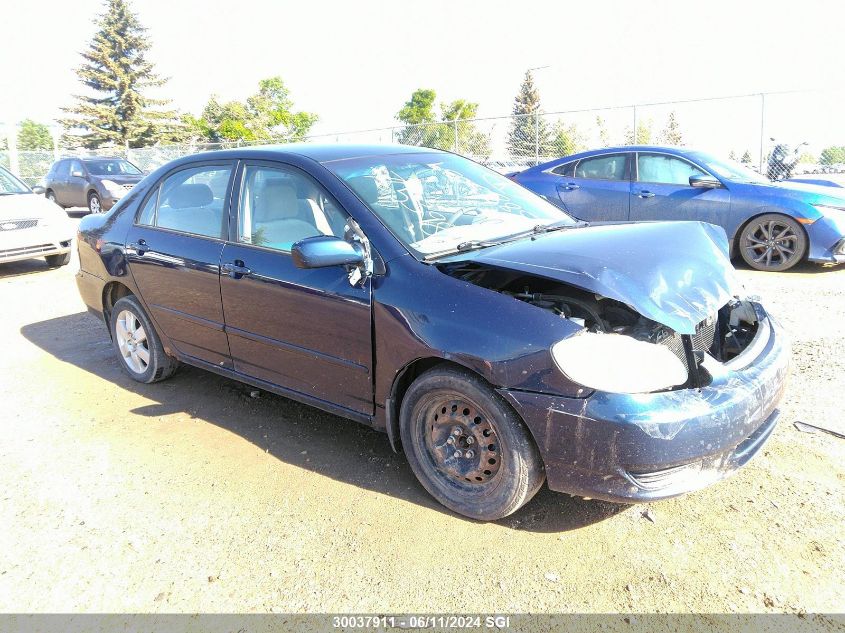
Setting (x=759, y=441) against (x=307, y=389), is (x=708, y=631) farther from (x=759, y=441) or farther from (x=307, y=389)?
(x=307, y=389)

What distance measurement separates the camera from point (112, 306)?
4.97 metres

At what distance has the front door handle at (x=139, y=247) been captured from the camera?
14.4ft

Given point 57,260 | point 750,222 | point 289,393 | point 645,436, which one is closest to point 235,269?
point 289,393

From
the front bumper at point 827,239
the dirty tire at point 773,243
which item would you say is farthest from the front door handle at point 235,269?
the front bumper at point 827,239

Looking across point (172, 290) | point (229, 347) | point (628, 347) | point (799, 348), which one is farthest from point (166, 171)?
point (799, 348)

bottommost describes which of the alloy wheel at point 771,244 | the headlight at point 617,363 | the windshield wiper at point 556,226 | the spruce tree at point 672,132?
the headlight at point 617,363

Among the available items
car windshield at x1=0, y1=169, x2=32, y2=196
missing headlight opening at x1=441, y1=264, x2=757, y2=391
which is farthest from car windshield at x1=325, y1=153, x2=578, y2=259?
car windshield at x1=0, y1=169, x2=32, y2=196

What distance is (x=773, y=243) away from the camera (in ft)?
25.1

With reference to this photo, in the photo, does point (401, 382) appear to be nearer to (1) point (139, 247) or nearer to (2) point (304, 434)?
(2) point (304, 434)

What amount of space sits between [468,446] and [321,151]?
1.98 m

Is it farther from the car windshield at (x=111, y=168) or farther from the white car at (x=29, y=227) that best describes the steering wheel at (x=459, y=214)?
the car windshield at (x=111, y=168)

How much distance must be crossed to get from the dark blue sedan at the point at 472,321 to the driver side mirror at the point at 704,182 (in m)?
4.72

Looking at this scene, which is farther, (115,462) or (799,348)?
(799,348)

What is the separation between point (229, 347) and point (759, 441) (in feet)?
9.55
